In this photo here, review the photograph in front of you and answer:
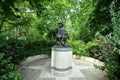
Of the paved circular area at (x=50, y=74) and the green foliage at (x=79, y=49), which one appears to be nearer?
the paved circular area at (x=50, y=74)

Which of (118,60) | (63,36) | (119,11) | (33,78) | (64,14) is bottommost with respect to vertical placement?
(33,78)

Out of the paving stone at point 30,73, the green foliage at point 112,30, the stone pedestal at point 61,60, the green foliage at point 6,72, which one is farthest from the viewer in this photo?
→ the stone pedestal at point 61,60

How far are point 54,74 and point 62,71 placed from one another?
366 millimetres

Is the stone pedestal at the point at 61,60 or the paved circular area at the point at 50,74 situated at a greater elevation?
the stone pedestal at the point at 61,60

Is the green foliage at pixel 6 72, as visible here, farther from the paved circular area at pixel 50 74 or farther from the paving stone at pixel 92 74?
the paving stone at pixel 92 74

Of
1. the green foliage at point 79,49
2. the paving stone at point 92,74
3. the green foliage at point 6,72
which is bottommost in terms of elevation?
the paving stone at point 92,74

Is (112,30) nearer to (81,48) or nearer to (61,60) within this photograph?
(61,60)

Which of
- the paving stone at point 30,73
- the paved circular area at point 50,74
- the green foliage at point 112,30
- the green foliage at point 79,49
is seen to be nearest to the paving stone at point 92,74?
the paved circular area at point 50,74

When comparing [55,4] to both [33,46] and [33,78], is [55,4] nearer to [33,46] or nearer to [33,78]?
[33,46]

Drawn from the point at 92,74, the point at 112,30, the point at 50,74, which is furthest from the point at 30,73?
the point at 112,30

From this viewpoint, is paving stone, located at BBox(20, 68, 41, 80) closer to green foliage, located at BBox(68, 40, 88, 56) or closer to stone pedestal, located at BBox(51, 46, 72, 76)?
stone pedestal, located at BBox(51, 46, 72, 76)

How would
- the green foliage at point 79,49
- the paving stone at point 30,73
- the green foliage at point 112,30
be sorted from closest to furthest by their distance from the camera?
the green foliage at point 112,30 < the paving stone at point 30,73 < the green foliage at point 79,49

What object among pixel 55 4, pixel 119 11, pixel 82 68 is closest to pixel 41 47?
pixel 55 4

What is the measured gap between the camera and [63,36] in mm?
6672
